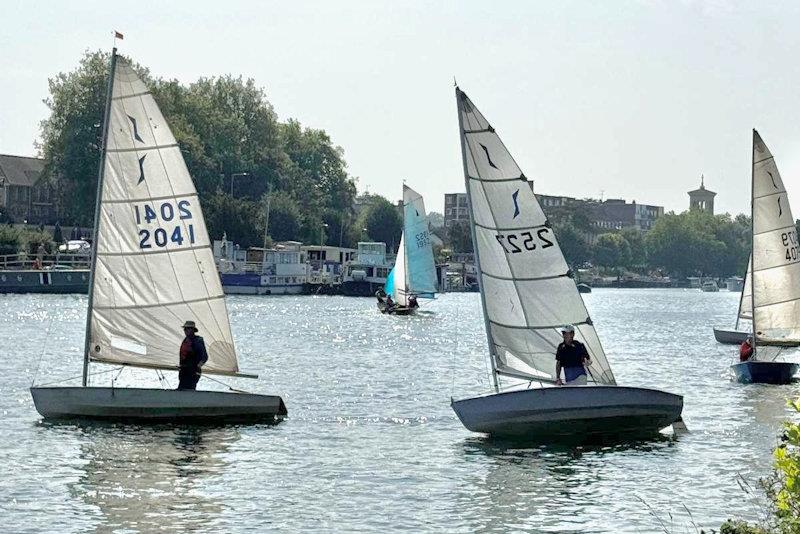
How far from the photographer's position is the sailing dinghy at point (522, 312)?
30078 mm

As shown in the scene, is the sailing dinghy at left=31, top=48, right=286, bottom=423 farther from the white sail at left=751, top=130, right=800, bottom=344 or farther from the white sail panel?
the white sail panel

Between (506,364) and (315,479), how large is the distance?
5.53 metres

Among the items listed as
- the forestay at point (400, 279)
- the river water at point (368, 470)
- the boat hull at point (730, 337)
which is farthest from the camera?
the forestay at point (400, 279)

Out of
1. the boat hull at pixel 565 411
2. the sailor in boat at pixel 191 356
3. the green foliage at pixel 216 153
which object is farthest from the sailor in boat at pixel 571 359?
the green foliage at pixel 216 153

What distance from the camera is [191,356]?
31.6 metres

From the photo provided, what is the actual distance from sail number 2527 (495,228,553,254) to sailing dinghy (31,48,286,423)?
6392 mm

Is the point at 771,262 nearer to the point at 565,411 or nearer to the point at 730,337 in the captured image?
the point at 565,411

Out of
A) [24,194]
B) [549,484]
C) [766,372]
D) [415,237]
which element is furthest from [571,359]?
[24,194]

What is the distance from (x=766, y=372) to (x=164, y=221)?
73.3 feet

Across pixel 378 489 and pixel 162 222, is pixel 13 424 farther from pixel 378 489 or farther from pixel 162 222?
pixel 378 489

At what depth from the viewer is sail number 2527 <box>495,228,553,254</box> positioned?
30.7 metres

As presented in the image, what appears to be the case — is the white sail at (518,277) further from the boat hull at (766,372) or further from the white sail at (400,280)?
the white sail at (400,280)

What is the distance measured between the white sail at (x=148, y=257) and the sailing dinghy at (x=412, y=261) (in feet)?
237

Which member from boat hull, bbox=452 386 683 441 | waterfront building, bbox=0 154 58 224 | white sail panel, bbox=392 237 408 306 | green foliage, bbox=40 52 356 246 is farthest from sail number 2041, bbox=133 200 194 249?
waterfront building, bbox=0 154 58 224
